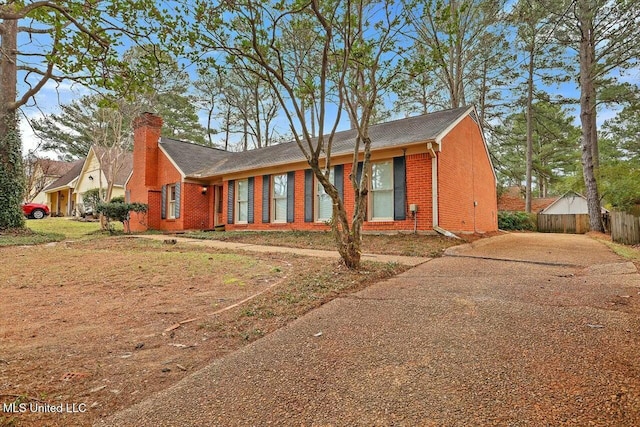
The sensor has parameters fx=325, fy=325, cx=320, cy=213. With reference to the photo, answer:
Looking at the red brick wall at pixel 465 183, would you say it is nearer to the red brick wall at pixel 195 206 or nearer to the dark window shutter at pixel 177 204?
the red brick wall at pixel 195 206

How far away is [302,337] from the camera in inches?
102

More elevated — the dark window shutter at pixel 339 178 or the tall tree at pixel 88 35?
the tall tree at pixel 88 35

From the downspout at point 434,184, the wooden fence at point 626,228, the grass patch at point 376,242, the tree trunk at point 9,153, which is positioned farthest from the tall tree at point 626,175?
the tree trunk at point 9,153

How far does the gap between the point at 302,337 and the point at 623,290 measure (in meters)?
3.60

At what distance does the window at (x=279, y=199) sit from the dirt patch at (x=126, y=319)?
6350mm

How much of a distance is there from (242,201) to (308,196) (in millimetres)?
3824

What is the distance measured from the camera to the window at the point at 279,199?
40.7ft

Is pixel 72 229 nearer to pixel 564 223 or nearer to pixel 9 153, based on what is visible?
pixel 9 153

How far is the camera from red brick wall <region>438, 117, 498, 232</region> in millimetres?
9734

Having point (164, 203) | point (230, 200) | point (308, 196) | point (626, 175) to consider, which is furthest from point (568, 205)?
point (164, 203)

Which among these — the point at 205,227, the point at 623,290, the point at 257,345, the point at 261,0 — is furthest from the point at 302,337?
the point at 205,227

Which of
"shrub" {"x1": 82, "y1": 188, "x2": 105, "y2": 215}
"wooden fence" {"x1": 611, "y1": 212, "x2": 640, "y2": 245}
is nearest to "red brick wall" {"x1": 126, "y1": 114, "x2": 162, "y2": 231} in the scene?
"shrub" {"x1": 82, "y1": 188, "x2": 105, "y2": 215}

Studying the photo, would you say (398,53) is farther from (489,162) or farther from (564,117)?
(564,117)

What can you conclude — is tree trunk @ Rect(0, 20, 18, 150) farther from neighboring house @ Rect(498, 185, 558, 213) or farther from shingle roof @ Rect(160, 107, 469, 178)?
neighboring house @ Rect(498, 185, 558, 213)
